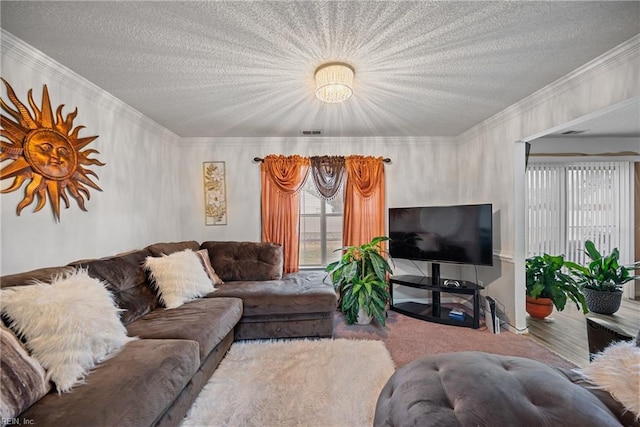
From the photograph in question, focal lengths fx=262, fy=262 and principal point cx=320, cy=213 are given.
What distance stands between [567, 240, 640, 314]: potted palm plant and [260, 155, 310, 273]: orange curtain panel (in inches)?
138

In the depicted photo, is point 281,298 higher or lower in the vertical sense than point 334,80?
lower

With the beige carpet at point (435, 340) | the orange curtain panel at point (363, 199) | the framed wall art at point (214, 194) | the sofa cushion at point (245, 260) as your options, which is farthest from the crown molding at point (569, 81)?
the framed wall art at point (214, 194)

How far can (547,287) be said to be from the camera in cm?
303

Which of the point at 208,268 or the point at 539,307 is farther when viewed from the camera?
the point at 539,307

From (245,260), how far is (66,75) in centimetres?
224

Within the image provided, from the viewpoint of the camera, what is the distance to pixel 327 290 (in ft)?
8.76

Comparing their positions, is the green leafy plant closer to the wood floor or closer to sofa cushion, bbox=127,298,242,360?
the wood floor

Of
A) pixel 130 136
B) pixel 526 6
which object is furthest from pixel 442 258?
pixel 130 136

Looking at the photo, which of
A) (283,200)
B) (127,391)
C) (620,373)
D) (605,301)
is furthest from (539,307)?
(127,391)

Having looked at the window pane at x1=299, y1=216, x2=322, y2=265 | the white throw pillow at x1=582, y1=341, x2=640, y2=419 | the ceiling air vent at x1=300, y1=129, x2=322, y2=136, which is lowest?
the white throw pillow at x1=582, y1=341, x2=640, y2=419

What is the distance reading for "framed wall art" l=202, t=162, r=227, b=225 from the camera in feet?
12.1

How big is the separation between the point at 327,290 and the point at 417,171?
2242 mm

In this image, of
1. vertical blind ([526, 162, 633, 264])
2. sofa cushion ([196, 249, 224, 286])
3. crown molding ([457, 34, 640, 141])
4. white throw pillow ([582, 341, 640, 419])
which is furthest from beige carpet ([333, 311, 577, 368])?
crown molding ([457, 34, 640, 141])

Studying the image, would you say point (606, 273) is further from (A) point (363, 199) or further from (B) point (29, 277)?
(B) point (29, 277)
